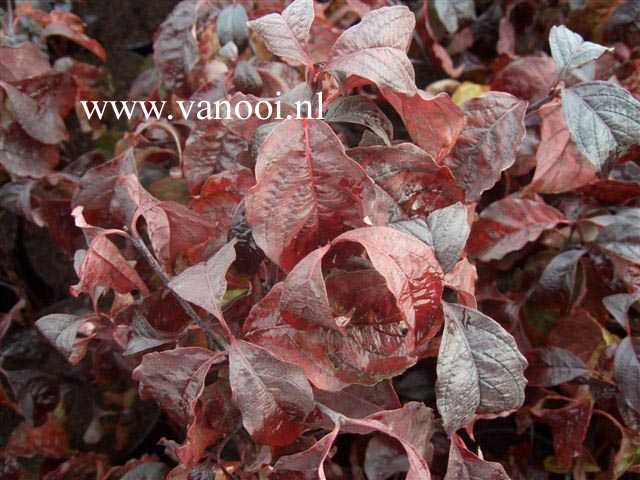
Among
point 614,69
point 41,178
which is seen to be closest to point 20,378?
point 41,178

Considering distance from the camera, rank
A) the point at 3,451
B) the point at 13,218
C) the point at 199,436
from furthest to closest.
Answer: the point at 13,218
the point at 3,451
the point at 199,436

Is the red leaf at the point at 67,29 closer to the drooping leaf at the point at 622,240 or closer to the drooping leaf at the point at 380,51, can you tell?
the drooping leaf at the point at 380,51

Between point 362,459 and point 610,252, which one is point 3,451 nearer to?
point 362,459

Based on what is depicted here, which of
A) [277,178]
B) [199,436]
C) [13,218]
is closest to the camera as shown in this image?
[277,178]

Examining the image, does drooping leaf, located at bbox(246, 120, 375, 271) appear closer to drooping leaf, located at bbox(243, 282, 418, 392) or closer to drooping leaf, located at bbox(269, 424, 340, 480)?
drooping leaf, located at bbox(243, 282, 418, 392)

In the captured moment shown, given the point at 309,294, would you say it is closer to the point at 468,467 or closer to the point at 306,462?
the point at 306,462

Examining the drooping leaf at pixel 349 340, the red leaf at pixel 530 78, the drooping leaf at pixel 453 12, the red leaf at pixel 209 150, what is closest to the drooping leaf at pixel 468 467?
the drooping leaf at pixel 349 340
